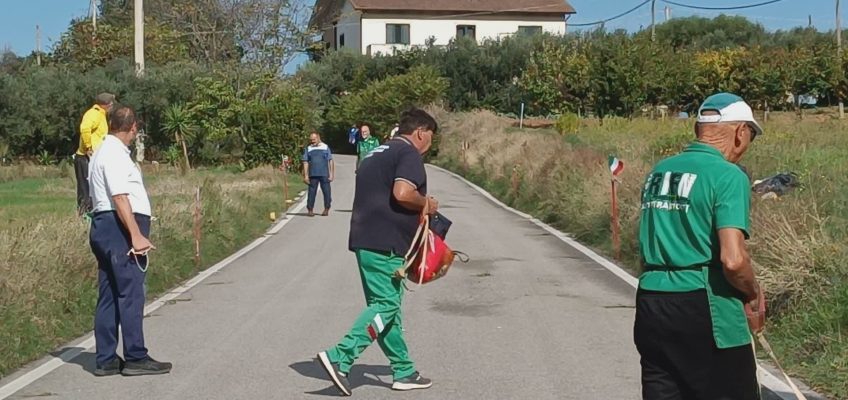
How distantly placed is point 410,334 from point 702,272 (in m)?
5.31

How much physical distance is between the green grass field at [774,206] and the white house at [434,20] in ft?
112

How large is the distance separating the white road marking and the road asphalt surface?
25 centimetres

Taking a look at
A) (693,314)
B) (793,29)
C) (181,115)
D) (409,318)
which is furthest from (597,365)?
(793,29)

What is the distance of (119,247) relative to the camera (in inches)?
323

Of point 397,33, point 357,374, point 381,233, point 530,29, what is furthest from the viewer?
point 530,29

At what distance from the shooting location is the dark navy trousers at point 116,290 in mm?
8211

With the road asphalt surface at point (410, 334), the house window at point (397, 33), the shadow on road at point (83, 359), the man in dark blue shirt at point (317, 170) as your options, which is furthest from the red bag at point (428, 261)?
the house window at point (397, 33)

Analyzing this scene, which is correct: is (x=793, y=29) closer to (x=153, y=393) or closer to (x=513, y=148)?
(x=513, y=148)

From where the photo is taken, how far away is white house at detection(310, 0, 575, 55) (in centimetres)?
7344

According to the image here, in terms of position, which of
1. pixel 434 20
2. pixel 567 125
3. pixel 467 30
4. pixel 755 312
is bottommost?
pixel 755 312

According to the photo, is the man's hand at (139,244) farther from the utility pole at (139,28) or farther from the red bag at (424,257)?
the utility pole at (139,28)

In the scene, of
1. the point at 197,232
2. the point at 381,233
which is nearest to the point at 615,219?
the point at 197,232

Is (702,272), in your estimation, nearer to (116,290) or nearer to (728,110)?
(728,110)

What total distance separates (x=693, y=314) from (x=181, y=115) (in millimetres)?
36511
